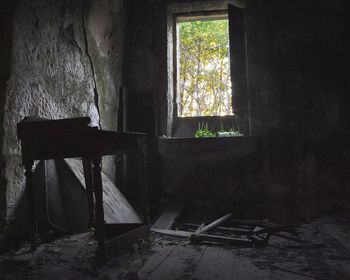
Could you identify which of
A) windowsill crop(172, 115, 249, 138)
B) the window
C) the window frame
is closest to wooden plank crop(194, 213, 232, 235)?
windowsill crop(172, 115, 249, 138)

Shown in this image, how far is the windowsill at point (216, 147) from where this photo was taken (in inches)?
170

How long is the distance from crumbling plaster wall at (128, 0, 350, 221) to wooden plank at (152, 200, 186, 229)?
33cm

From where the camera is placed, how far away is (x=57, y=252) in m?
2.46

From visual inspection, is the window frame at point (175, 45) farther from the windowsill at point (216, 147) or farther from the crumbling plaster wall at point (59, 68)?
the crumbling plaster wall at point (59, 68)

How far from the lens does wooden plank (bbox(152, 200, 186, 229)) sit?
3.48 metres

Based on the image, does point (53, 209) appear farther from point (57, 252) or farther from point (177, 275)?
point (177, 275)

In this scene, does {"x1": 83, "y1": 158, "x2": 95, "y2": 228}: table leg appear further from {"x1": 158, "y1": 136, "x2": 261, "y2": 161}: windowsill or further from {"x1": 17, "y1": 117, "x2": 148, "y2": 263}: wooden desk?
{"x1": 158, "y1": 136, "x2": 261, "y2": 161}: windowsill

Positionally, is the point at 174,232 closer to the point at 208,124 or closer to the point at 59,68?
the point at 59,68

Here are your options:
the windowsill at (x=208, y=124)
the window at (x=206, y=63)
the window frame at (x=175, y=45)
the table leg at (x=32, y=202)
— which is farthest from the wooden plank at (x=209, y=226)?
the window at (x=206, y=63)

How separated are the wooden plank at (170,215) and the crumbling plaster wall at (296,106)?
333 millimetres

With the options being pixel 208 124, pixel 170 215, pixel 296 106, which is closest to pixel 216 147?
pixel 208 124

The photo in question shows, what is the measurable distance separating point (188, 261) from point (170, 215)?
1539 millimetres

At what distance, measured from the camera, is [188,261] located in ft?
7.59

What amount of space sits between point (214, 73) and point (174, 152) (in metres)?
5.18
